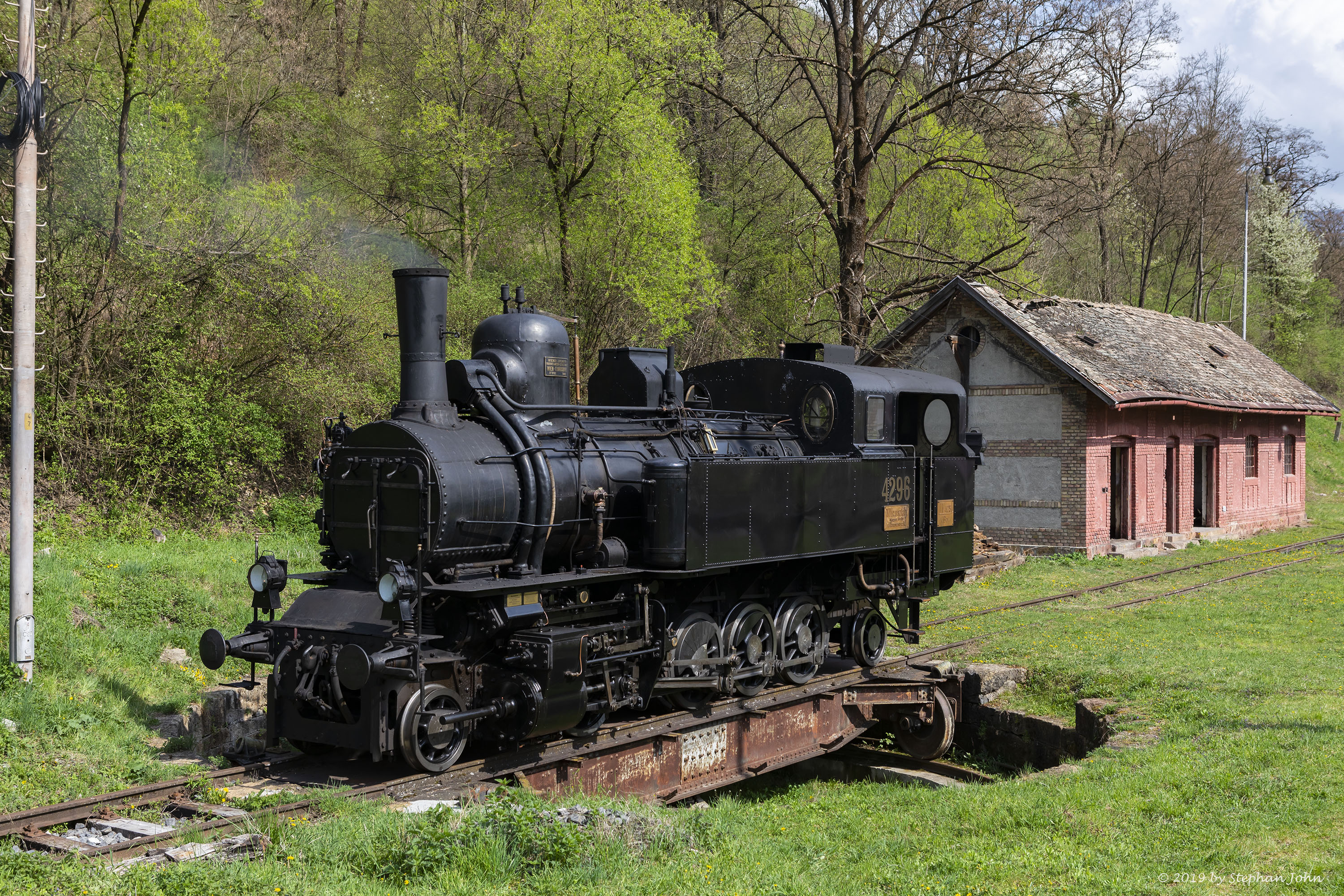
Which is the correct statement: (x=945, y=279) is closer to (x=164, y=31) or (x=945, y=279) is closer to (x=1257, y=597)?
(x=1257, y=597)

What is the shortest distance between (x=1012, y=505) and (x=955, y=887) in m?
16.5

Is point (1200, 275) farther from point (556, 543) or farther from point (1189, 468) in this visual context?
point (556, 543)

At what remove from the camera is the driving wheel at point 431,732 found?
711 cm

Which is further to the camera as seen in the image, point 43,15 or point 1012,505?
point 1012,505

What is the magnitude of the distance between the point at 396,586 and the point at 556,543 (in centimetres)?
151

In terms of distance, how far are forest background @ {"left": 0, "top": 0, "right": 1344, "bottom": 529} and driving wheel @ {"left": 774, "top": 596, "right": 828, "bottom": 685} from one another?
9384mm

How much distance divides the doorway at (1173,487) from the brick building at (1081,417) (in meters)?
0.02

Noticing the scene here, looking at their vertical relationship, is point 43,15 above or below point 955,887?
above

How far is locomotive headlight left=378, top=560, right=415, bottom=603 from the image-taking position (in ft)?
24.0

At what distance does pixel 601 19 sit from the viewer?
786 inches

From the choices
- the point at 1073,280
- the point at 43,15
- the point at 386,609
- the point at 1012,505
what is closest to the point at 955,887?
the point at 386,609

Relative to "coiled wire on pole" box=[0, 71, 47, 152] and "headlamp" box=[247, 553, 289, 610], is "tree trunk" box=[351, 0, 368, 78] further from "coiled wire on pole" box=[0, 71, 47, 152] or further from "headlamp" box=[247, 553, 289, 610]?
"headlamp" box=[247, 553, 289, 610]

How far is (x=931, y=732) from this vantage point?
11438 mm

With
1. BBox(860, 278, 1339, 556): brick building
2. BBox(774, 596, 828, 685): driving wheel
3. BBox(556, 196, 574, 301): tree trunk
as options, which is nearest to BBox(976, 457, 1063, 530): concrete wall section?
BBox(860, 278, 1339, 556): brick building
